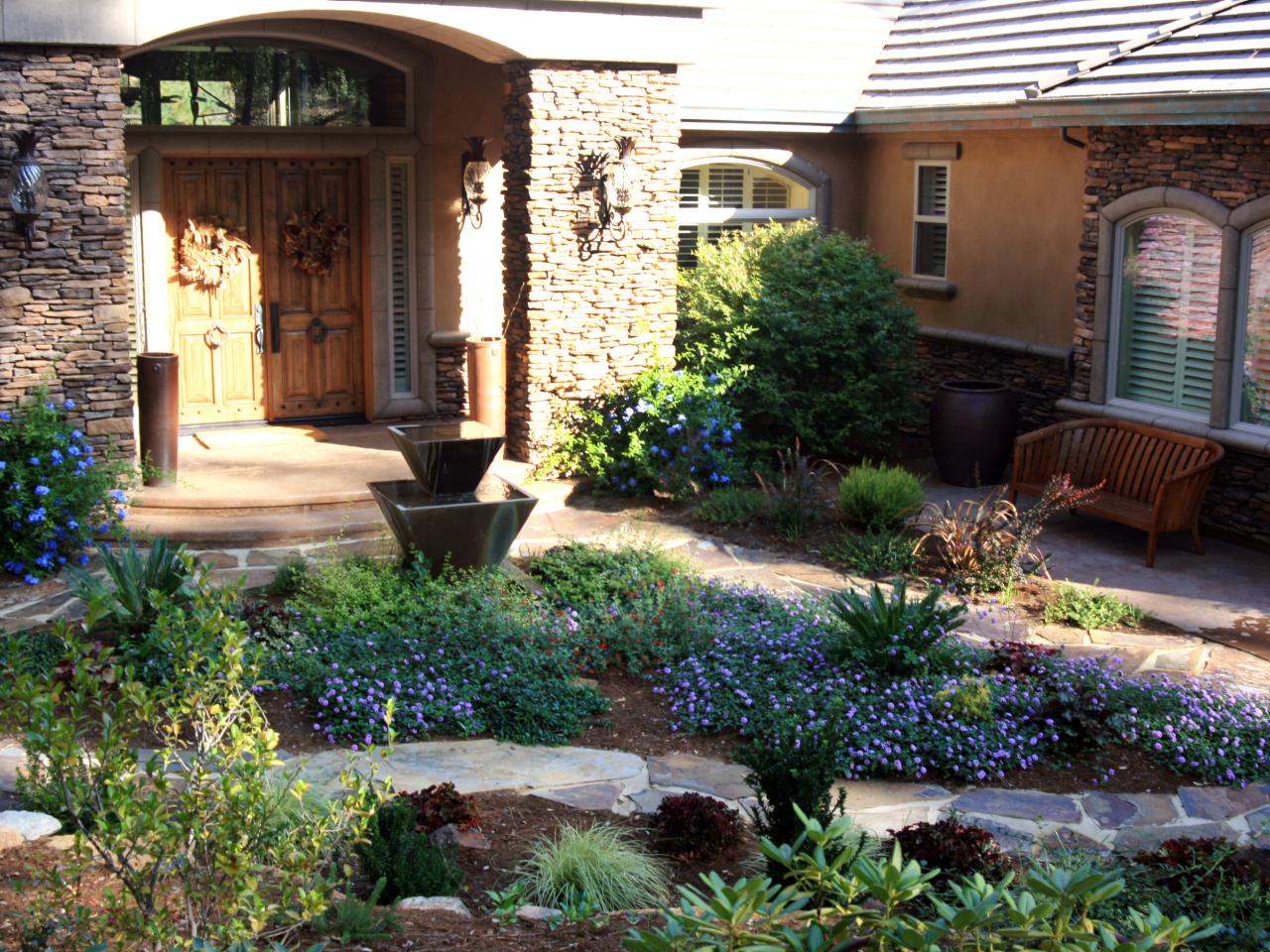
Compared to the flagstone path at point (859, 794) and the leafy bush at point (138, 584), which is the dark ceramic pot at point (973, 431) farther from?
the leafy bush at point (138, 584)

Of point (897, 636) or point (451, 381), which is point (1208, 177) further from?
point (451, 381)

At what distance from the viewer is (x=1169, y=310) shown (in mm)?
12078

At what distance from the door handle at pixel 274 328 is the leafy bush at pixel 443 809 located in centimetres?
850

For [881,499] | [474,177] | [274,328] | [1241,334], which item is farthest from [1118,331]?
[274,328]

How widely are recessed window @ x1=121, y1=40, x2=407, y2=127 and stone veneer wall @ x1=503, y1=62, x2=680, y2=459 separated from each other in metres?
1.85

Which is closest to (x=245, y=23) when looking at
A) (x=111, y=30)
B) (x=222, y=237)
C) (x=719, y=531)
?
(x=222, y=237)

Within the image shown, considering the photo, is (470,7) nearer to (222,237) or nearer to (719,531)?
(222,237)

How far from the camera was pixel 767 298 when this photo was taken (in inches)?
518

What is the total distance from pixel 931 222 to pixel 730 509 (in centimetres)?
556

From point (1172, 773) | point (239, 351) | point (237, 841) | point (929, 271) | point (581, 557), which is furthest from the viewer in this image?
point (929, 271)

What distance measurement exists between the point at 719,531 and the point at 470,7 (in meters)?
4.61

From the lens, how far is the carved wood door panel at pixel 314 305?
538 inches

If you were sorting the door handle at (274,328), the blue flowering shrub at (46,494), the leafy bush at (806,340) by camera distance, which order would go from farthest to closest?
the door handle at (274,328)
the leafy bush at (806,340)
the blue flowering shrub at (46,494)

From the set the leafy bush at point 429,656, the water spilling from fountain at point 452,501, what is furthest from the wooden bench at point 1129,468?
the leafy bush at point 429,656
